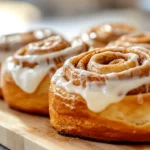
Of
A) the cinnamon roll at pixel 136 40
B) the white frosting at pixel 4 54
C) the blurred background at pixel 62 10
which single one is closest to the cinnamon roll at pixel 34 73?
the cinnamon roll at pixel 136 40

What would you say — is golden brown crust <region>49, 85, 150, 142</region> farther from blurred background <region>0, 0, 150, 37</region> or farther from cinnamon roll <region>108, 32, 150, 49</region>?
blurred background <region>0, 0, 150, 37</region>

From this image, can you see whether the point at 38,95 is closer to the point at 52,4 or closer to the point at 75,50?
the point at 75,50

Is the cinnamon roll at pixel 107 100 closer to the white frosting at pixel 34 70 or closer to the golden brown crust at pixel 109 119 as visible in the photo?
the golden brown crust at pixel 109 119

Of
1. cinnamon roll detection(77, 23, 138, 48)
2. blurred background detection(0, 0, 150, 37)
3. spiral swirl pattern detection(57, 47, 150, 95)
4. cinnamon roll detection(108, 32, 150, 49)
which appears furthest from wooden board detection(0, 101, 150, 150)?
blurred background detection(0, 0, 150, 37)

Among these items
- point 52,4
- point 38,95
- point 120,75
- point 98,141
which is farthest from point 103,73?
point 52,4

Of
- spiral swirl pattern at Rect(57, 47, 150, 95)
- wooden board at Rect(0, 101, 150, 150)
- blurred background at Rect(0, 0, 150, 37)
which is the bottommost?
blurred background at Rect(0, 0, 150, 37)
